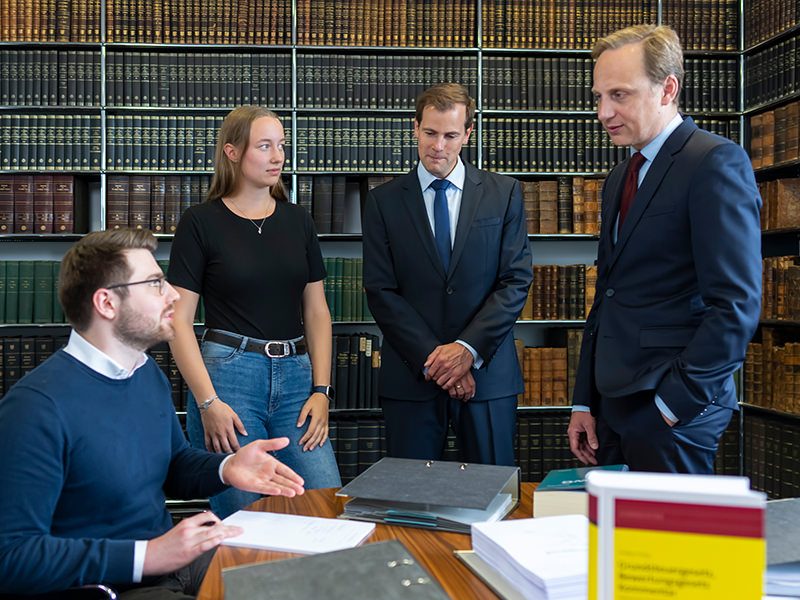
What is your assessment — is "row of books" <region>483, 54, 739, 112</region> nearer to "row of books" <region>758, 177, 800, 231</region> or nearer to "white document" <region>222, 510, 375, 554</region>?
"row of books" <region>758, 177, 800, 231</region>

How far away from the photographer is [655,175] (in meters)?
1.85

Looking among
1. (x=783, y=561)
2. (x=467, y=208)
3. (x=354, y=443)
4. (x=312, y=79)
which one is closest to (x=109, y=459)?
(x=783, y=561)

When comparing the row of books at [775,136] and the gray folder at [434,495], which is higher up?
the row of books at [775,136]

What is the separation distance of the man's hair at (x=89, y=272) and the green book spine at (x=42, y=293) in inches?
97.3

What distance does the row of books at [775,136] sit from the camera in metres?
3.67

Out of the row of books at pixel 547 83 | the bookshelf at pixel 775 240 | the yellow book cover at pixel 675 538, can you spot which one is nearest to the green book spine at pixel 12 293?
the row of books at pixel 547 83

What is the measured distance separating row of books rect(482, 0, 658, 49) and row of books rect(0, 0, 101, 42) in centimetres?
188

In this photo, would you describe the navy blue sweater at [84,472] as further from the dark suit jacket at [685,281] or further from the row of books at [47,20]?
the row of books at [47,20]

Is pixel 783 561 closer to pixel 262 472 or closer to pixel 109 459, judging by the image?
pixel 262 472

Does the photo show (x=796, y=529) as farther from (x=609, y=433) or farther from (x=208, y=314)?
(x=208, y=314)

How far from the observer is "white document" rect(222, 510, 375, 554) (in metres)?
1.24

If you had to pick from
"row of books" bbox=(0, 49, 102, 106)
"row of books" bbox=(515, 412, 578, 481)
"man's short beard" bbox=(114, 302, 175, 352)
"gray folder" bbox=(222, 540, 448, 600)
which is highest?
"row of books" bbox=(0, 49, 102, 106)

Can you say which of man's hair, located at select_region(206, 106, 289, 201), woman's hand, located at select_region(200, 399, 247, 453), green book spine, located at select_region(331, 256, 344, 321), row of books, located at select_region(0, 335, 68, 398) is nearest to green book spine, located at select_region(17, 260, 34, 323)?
row of books, located at select_region(0, 335, 68, 398)

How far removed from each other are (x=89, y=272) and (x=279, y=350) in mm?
775
